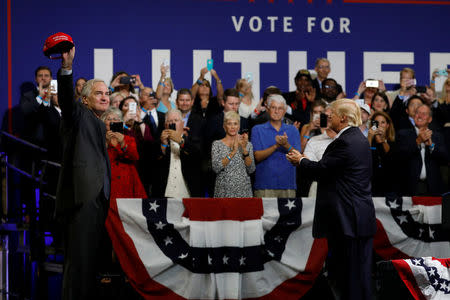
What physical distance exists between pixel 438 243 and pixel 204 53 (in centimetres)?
437

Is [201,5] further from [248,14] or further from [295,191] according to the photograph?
[295,191]

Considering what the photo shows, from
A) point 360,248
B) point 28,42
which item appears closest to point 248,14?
point 28,42

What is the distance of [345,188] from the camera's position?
→ 4824 mm

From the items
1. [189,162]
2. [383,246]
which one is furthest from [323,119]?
[189,162]

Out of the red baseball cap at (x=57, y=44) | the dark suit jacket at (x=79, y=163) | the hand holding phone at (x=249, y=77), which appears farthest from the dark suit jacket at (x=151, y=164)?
the red baseball cap at (x=57, y=44)

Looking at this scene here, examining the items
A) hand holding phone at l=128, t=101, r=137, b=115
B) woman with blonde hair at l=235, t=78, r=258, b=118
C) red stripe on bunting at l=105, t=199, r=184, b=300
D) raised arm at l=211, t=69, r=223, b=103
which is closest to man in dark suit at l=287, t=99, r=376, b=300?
red stripe on bunting at l=105, t=199, r=184, b=300

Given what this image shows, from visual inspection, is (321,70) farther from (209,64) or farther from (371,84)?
(209,64)

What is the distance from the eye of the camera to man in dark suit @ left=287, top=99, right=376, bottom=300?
478 centimetres

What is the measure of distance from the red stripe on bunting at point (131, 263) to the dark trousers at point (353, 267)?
1751 mm

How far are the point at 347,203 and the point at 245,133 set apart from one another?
234 cm

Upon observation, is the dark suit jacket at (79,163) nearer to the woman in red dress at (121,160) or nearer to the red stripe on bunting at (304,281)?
the woman in red dress at (121,160)

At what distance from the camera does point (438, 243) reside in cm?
654

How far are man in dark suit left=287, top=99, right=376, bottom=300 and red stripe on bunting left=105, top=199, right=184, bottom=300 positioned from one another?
1796mm

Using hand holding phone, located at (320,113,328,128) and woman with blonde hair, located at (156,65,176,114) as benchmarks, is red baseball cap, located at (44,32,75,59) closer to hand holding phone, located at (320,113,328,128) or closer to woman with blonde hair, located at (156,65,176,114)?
hand holding phone, located at (320,113,328,128)
